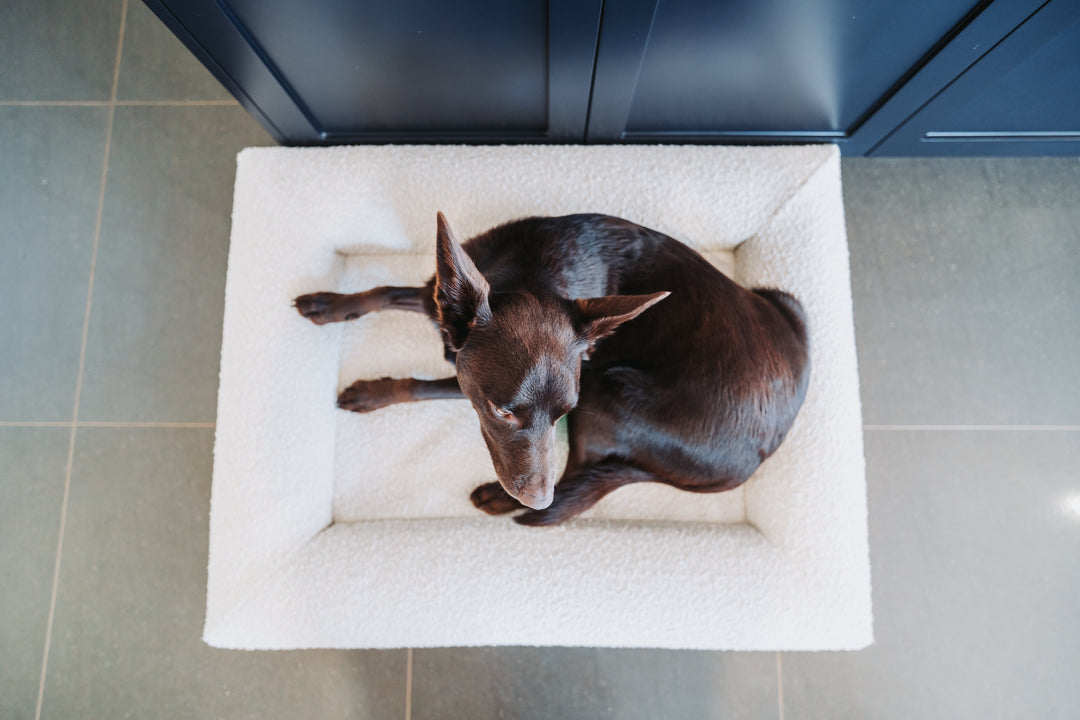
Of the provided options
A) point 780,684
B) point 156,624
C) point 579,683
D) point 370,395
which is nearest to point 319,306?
point 370,395

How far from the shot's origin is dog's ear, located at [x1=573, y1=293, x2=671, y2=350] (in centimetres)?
104

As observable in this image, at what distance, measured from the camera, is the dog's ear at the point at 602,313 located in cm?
104

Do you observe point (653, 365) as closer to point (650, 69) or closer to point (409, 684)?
point (650, 69)

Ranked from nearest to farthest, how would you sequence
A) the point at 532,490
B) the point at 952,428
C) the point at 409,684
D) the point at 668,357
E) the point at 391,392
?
the point at 532,490
the point at 668,357
the point at 391,392
the point at 409,684
the point at 952,428

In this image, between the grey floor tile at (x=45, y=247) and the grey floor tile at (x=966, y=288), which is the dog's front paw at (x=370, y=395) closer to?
the grey floor tile at (x=45, y=247)

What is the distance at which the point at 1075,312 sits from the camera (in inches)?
77.0

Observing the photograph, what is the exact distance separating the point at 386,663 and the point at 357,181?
1398 millimetres

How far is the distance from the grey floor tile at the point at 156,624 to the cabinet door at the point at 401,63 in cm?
104

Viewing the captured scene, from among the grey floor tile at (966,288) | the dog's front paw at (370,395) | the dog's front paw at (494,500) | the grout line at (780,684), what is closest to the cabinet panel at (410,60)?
the dog's front paw at (370,395)

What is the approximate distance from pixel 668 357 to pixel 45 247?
199 centimetres

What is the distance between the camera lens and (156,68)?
6.53ft

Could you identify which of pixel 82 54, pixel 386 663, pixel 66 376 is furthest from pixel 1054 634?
pixel 82 54

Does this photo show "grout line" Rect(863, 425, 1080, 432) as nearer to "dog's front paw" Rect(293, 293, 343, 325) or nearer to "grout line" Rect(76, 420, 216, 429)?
"dog's front paw" Rect(293, 293, 343, 325)

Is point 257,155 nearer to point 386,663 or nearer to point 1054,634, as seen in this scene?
point 386,663
